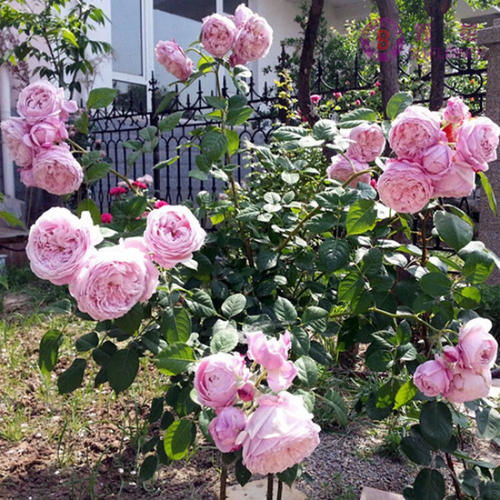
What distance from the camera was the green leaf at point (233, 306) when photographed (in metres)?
1.18

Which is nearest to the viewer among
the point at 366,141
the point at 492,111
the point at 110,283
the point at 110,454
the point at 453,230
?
the point at 110,283

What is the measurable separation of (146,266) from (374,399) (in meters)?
0.63

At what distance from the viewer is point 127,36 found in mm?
8938

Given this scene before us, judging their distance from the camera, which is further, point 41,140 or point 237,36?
point 237,36

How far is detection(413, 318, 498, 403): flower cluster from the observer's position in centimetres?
94

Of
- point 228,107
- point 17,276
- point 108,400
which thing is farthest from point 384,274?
point 17,276

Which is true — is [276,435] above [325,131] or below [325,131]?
below

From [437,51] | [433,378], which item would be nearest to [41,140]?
[433,378]

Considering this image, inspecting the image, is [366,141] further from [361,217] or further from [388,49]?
[388,49]

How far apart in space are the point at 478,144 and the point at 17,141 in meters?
0.94

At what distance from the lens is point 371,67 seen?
8.96 metres

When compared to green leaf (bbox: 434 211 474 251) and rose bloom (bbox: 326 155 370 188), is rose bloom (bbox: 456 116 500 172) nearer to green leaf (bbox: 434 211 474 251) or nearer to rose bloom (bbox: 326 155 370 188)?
green leaf (bbox: 434 211 474 251)

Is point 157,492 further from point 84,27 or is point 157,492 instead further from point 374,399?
point 84,27

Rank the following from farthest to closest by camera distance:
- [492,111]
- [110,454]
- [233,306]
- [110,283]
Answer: [492,111] < [110,454] < [233,306] < [110,283]
